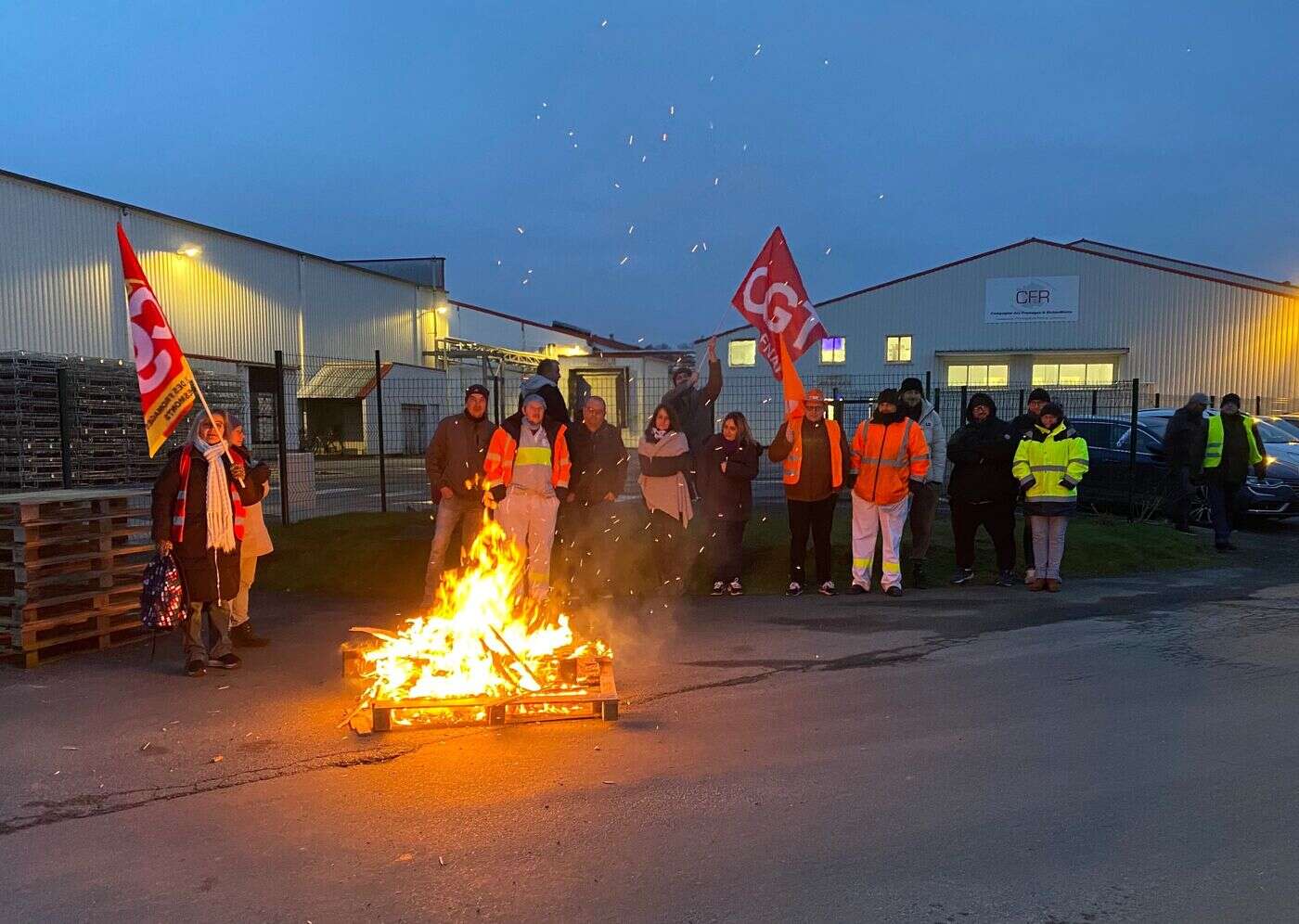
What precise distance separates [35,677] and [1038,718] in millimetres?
6744

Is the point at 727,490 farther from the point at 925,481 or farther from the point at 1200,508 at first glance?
the point at 1200,508

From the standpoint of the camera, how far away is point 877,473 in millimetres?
8992

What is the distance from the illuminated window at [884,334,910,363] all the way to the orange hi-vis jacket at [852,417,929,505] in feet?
88.2

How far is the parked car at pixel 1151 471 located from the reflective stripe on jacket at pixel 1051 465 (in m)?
4.87

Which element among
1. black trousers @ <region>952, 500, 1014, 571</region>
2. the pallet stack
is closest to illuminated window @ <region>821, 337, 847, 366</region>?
the pallet stack

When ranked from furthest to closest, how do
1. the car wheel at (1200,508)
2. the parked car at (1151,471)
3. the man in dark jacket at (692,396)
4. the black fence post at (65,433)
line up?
the parked car at (1151,471), the car wheel at (1200,508), the black fence post at (65,433), the man in dark jacket at (692,396)

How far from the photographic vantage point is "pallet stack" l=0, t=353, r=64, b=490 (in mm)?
16219

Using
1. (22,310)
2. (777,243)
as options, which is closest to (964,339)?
(777,243)

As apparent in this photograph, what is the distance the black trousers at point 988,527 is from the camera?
9.43 metres

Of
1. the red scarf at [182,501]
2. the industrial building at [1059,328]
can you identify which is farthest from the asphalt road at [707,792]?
the industrial building at [1059,328]

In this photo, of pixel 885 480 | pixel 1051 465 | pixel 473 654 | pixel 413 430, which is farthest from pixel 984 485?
pixel 413 430

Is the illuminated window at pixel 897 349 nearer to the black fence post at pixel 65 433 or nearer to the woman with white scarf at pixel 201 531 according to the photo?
the black fence post at pixel 65 433

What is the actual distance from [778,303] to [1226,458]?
635 cm

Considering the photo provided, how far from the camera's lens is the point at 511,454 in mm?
7961
